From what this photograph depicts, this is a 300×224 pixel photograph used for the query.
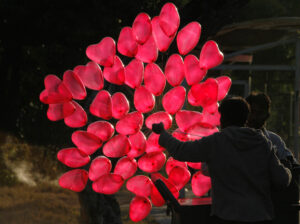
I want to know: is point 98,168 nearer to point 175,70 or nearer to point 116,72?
point 116,72

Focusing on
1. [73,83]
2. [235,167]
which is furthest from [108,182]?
[235,167]

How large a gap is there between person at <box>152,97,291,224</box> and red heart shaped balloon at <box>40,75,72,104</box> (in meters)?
1.53

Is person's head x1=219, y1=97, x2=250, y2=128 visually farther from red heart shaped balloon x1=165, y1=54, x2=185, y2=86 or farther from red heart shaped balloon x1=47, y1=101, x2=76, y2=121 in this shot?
red heart shaped balloon x1=47, y1=101, x2=76, y2=121

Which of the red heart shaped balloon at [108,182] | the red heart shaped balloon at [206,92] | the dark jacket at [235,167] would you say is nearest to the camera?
the dark jacket at [235,167]

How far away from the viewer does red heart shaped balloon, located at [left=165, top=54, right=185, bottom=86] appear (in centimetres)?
448

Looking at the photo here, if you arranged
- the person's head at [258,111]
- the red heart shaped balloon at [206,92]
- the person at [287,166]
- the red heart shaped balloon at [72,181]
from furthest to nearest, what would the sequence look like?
the red heart shaped balloon at [72,181]
the red heart shaped balloon at [206,92]
the person's head at [258,111]
the person at [287,166]

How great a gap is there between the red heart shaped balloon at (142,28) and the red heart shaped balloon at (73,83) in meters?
0.59

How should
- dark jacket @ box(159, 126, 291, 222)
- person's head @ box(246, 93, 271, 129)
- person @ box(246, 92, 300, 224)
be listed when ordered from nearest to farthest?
dark jacket @ box(159, 126, 291, 222) → person @ box(246, 92, 300, 224) → person's head @ box(246, 93, 271, 129)

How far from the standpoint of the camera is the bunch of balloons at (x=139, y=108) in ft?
14.3

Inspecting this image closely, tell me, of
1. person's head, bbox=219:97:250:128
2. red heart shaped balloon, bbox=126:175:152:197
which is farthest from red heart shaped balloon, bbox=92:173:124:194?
person's head, bbox=219:97:250:128

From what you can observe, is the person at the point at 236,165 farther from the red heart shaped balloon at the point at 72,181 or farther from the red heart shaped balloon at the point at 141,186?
the red heart shaped balloon at the point at 72,181

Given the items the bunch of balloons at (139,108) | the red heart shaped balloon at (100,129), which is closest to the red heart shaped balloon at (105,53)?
the bunch of balloons at (139,108)

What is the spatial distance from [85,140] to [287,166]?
1637 mm

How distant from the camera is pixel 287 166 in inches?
138
